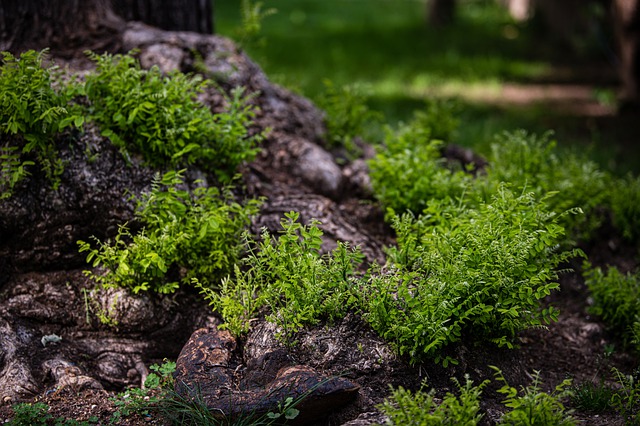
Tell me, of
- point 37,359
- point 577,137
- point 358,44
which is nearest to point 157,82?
point 37,359

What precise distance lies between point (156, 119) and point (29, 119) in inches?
26.1

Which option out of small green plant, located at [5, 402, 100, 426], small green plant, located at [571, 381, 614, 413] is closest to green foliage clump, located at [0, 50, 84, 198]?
small green plant, located at [5, 402, 100, 426]

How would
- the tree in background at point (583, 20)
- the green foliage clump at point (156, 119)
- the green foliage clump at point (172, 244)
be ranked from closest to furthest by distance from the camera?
the green foliage clump at point (172, 244), the green foliage clump at point (156, 119), the tree in background at point (583, 20)

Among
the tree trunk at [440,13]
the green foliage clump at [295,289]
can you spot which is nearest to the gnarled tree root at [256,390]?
the green foliage clump at [295,289]

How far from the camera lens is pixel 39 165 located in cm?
392

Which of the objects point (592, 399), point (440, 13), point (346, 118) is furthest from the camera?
point (440, 13)

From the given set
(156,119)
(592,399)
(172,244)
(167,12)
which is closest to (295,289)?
(172,244)

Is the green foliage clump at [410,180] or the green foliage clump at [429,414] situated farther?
the green foliage clump at [410,180]

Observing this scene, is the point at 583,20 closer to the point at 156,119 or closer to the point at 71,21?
the point at 71,21

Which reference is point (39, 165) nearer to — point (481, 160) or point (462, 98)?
point (481, 160)

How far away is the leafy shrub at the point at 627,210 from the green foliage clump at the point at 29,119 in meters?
3.69

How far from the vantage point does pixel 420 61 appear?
10.9 m

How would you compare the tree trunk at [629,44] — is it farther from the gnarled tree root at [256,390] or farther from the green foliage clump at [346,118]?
the gnarled tree root at [256,390]

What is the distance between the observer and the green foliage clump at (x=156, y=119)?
3939 millimetres
